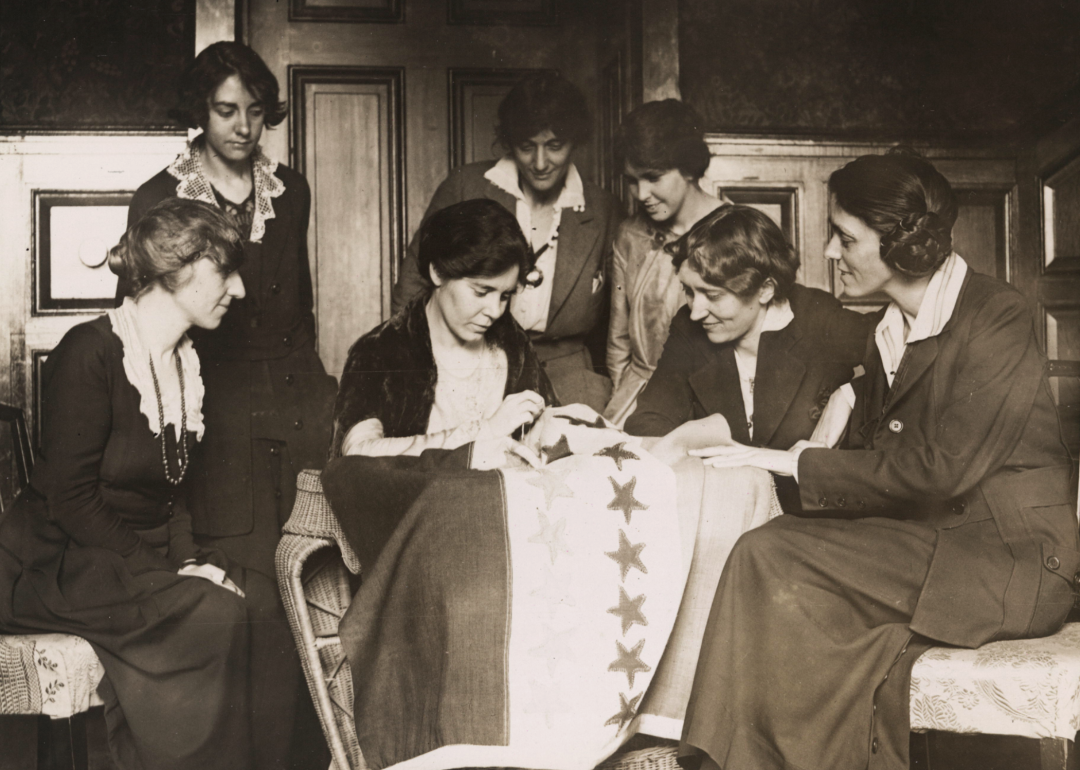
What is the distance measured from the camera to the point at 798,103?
3074mm

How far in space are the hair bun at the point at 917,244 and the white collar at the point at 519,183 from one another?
0.97 meters

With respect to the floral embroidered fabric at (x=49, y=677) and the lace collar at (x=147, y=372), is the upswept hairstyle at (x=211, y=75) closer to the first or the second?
the lace collar at (x=147, y=372)

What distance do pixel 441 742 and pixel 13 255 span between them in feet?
5.63

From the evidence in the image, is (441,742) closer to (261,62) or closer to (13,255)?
(13,255)

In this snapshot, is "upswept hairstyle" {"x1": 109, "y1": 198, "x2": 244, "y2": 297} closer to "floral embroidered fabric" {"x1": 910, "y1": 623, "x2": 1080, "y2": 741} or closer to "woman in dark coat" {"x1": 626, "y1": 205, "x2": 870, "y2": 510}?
"woman in dark coat" {"x1": 626, "y1": 205, "x2": 870, "y2": 510}

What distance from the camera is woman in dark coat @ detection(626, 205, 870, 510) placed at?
8.66 ft

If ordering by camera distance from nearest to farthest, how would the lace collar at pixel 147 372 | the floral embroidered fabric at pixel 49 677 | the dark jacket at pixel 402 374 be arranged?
the floral embroidered fabric at pixel 49 677 < the lace collar at pixel 147 372 < the dark jacket at pixel 402 374

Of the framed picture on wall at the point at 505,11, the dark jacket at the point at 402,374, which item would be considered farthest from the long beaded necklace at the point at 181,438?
the framed picture on wall at the point at 505,11

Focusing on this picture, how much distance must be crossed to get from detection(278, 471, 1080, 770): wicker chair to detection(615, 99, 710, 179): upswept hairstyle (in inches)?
54.2

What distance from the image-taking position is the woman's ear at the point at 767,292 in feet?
8.88

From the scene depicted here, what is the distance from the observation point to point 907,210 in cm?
246

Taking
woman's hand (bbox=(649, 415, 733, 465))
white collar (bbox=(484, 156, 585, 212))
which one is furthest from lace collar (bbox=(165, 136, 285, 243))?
woman's hand (bbox=(649, 415, 733, 465))

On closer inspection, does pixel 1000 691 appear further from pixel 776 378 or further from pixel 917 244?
pixel 917 244

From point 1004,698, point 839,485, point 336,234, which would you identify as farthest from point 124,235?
point 1004,698
